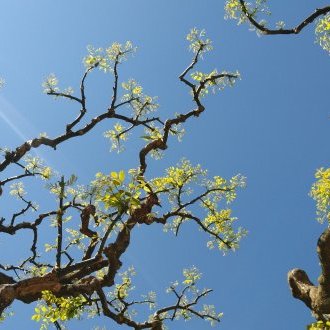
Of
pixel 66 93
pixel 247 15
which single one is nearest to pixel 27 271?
pixel 66 93

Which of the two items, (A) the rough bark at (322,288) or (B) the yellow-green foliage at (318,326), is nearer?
(B) the yellow-green foliage at (318,326)

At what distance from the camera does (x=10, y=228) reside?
1501cm

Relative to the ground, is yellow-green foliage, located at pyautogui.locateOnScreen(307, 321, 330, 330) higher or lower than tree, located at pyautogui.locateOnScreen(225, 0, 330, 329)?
lower

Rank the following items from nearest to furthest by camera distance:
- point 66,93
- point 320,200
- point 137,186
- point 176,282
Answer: point 137,186 < point 320,200 < point 176,282 < point 66,93

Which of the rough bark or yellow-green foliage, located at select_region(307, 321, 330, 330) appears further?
the rough bark

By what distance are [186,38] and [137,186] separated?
11933mm

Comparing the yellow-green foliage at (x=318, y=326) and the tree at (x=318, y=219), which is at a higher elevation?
the tree at (x=318, y=219)

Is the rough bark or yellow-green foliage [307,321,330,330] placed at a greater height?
the rough bark

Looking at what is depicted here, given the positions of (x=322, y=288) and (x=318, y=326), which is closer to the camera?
(x=318, y=326)

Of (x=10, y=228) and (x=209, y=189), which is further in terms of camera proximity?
(x=209, y=189)

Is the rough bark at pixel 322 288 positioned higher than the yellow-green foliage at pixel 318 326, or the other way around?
the rough bark at pixel 322 288

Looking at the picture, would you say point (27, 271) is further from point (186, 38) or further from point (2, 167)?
point (186, 38)

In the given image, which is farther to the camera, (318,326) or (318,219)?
(318,219)

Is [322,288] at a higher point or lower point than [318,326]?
higher
